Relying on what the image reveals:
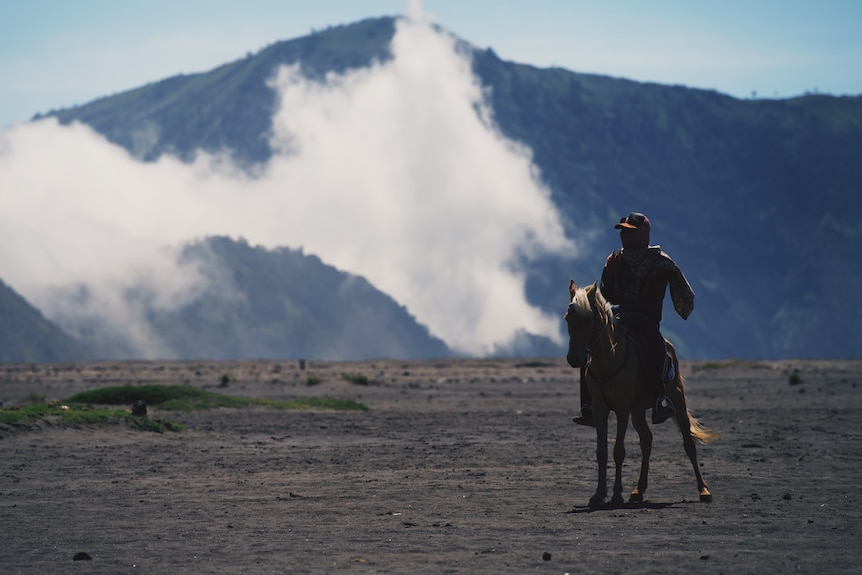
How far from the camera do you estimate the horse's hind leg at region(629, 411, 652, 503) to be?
1541 cm

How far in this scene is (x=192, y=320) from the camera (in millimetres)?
164625

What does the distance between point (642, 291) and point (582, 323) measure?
Answer: 1.79 meters

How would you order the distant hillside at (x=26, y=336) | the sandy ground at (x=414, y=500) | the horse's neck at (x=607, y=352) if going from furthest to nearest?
1. the distant hillside at (x=26, y=336)
2. the horse's neck at (x=607, y=352)
3. the sandy ground at (x=414, y=500)

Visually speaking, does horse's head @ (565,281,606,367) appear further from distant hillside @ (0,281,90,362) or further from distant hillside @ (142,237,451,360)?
distant hillside @ (142,237,451,360)

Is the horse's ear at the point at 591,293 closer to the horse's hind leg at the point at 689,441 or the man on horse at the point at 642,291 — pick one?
the man on horse at the point at 642,291

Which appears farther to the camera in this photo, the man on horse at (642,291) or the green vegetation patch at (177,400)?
the green vegetation patch at (177,400)

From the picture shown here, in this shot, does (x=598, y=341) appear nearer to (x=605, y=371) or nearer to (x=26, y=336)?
(x=605, y=371)

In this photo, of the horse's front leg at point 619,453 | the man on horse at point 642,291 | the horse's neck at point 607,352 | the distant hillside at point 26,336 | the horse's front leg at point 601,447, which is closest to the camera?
the horse's neck at point 607,352

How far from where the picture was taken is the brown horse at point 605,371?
1401 cm

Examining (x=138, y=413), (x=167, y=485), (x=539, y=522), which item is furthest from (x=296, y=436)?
(x=539, y=522)

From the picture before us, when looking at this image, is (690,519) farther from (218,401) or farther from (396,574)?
(218,401)

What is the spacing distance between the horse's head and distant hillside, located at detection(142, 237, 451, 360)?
14836cm

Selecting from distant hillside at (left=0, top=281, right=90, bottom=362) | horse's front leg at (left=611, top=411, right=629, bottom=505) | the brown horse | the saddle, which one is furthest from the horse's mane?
distant hillside at (left=0, top=281, right=90, bottom=362)

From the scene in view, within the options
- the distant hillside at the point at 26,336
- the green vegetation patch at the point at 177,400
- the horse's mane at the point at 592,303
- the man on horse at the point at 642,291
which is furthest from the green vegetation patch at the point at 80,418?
the distant hillside at the point at 26,336
